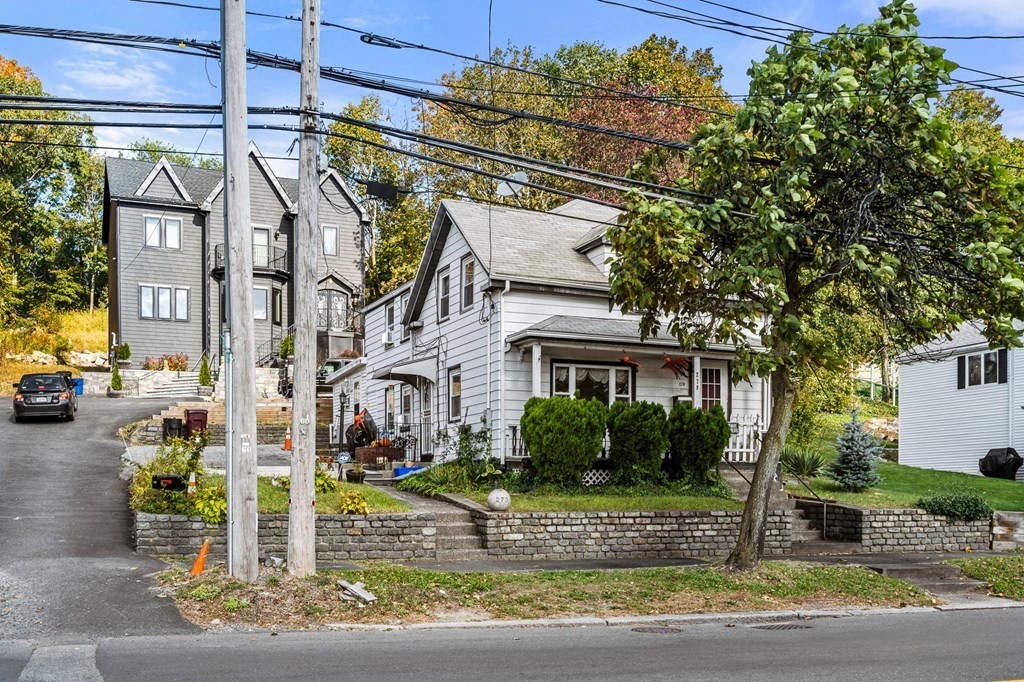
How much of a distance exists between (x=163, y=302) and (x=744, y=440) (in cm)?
2883

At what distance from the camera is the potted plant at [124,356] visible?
4172cm

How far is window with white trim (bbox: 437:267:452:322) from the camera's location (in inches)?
1004

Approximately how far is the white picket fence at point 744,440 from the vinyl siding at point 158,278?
2760 centimetres

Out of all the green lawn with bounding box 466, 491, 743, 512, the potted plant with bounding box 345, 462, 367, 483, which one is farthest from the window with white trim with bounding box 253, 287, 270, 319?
the green lawn with bounding box 466, 491, 743, 512

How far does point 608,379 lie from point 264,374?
20719mm

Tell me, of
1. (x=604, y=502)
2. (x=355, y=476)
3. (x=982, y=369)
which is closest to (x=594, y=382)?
(x=604, y=502)

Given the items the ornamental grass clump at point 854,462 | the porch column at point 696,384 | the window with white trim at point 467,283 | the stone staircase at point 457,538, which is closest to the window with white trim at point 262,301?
the window with white trim at point 467,283

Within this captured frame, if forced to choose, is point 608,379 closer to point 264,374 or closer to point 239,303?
point 239,303

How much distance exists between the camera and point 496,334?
887 inches

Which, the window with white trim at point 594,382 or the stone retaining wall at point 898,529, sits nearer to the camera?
the stone retaining wall at point 898,529

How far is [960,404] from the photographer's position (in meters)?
32.7

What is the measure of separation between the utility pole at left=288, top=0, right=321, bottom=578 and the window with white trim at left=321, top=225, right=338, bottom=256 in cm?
3470

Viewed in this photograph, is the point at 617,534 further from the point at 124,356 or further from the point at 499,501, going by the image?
the point at 124,356

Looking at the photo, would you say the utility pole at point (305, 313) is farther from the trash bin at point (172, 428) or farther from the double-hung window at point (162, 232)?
the double-hung window at point (162, 232)
